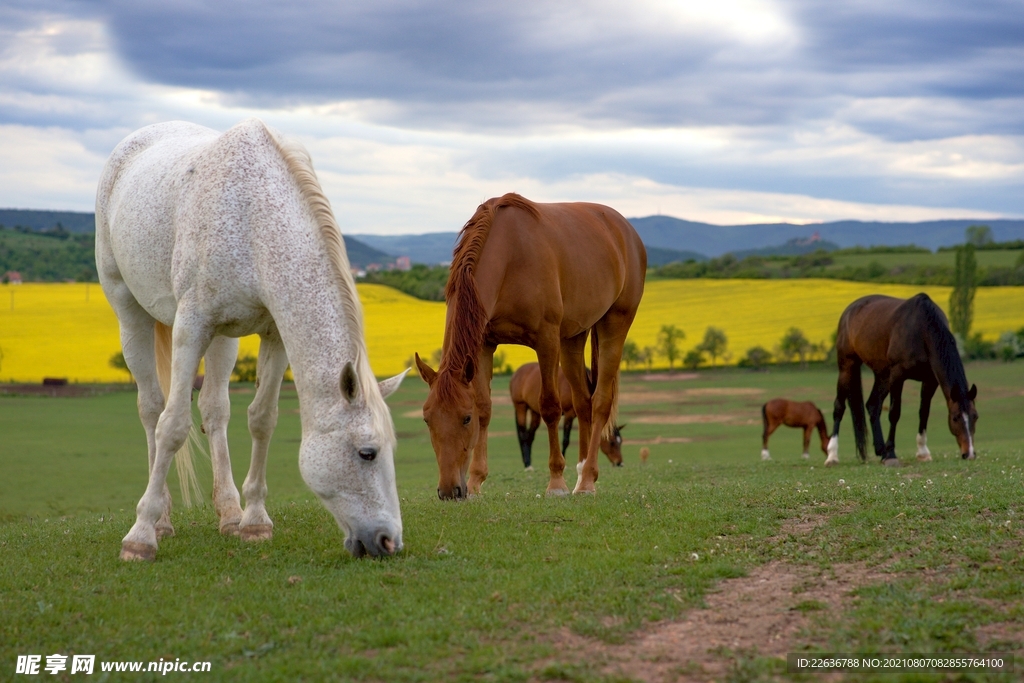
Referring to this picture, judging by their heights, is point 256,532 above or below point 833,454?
above

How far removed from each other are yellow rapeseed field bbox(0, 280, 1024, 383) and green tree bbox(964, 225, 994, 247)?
639 inches

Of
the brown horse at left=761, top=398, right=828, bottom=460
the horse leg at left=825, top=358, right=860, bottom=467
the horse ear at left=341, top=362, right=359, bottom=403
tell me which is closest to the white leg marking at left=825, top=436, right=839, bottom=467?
the horse leg at left=825, top=358, right=860, bottom=467

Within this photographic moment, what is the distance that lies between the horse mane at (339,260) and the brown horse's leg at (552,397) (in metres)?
2.32

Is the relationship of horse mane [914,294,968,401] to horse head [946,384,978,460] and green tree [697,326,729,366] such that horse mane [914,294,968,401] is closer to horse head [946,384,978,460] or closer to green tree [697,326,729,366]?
horse head [946,384,978,460]

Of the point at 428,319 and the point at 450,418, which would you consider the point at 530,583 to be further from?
the point at 428,319

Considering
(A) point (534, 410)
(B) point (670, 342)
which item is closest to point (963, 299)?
(B) point (670, 342)

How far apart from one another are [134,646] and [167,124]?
5139 mm

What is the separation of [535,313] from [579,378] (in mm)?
1507

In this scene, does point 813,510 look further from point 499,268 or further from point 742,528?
point 499,268

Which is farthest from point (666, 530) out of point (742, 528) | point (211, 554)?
point (211, 554)

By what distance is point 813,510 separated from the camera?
674 centimetres

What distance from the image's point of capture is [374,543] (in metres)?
5.38

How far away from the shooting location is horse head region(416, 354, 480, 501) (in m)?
6.53

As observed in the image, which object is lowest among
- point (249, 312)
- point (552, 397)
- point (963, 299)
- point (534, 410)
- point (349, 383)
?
point (534, 410)
